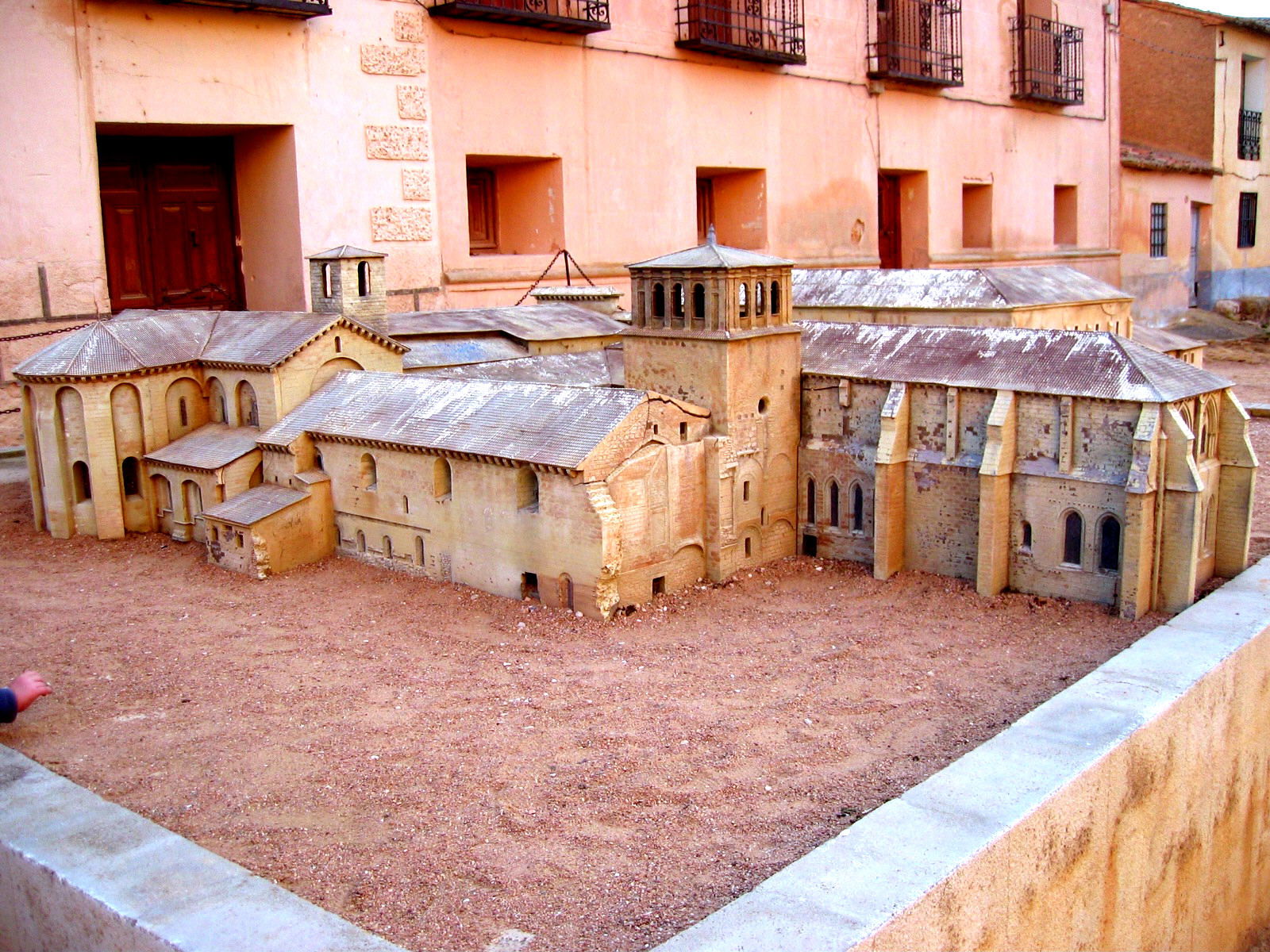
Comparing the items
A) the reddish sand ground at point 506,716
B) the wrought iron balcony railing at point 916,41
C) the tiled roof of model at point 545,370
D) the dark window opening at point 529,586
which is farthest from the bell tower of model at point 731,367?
the wrought iron balcony railing at point 916,41

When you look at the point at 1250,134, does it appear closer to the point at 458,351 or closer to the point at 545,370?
the point at 545,370

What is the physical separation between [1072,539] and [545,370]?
794 cm

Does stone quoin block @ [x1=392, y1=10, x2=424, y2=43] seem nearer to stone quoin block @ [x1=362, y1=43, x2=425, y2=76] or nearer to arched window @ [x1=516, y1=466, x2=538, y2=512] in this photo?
stone quoin block @ [x1=362, y1=43, x2=425, y2=76]

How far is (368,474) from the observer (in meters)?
15.7

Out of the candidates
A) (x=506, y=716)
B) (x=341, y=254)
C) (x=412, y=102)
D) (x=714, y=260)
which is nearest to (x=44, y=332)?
(x=341, y=254)

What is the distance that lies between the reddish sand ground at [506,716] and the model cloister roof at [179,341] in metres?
2.45

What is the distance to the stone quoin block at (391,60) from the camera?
66.3 feet

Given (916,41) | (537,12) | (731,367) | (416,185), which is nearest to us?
(731,367)

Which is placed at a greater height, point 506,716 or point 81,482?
point 81,482

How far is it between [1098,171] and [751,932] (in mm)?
36165

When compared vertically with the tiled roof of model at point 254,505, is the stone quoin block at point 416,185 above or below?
above

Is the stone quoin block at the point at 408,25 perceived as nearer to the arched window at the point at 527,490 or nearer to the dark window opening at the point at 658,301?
the dark window opening at the point at 658,301

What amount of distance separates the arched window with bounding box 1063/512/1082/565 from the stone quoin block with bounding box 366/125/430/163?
12721mm

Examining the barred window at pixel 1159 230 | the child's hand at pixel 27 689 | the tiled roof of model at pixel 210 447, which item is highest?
the barred window at pixel 1159 230
